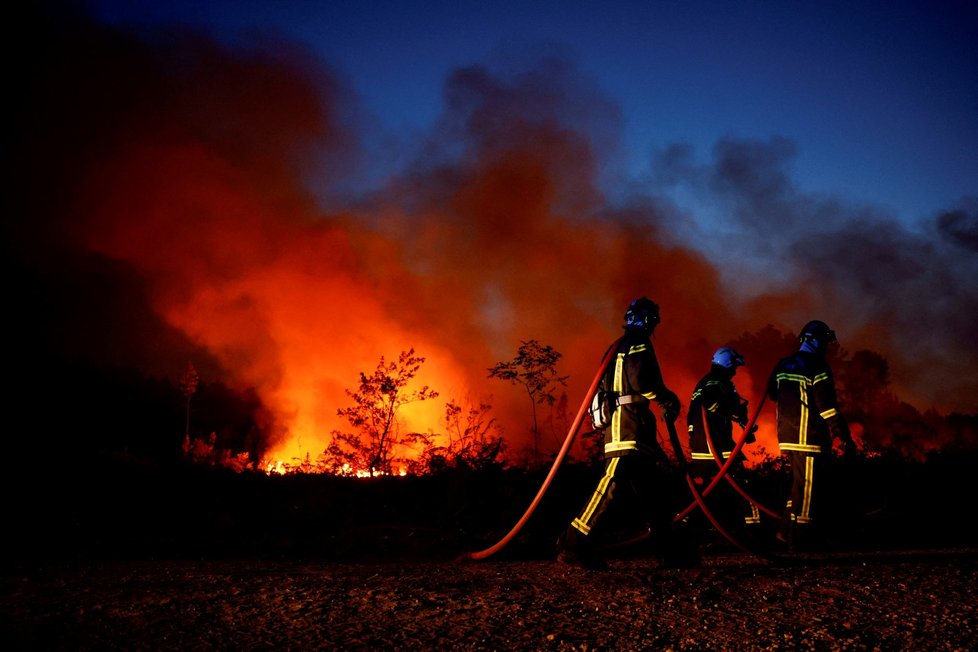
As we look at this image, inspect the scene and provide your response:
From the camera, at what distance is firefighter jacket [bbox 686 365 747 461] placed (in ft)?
24.7

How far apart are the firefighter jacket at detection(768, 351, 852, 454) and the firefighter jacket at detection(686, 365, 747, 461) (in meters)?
0.69

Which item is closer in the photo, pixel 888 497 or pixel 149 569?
pixel 149 569

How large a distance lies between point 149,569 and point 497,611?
3024mm

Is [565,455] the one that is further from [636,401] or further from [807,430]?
[807,430]

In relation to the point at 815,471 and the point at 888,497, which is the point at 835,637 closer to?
the point at 815,471

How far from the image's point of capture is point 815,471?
21.0 ft

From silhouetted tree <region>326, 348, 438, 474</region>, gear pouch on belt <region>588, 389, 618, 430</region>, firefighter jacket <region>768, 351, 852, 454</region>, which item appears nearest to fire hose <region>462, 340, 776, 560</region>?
gear pouch on belt <region>588, 389, 618, 430</region>

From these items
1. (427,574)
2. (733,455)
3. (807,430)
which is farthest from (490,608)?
(807,430)

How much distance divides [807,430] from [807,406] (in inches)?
9.2

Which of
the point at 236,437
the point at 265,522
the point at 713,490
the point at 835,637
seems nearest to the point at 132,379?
the point at 236,437

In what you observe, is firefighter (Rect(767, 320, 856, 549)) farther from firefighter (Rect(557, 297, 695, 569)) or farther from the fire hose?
firefighter (Rect(557, 297, 695, 569))

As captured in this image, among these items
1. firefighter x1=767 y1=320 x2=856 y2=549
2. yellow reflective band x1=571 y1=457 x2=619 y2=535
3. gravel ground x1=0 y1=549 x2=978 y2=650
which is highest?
firefighter x1=767 y1=320 x2=856 y2=549

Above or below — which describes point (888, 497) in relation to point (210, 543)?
above

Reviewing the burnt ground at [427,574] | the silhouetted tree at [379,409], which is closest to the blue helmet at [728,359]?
the burnt ground at [427,574]
